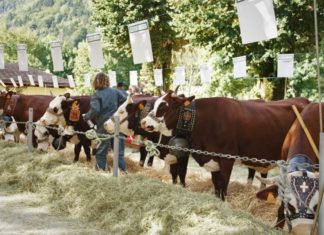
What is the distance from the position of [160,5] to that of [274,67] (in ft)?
32.5

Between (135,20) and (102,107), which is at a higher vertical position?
(135,20)

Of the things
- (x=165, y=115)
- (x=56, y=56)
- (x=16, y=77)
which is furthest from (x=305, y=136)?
(x=16, y=77)

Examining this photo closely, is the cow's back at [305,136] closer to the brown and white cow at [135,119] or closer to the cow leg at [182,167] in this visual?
the cow leg at [182,167]

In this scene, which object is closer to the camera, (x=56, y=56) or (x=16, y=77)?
(x=56, y=56)

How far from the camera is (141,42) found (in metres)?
11.5

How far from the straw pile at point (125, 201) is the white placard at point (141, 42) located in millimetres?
3777

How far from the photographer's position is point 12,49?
72.4 m

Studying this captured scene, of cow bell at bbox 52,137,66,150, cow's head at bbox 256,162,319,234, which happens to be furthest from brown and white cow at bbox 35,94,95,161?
cow's head at bbox 256,162,319,234

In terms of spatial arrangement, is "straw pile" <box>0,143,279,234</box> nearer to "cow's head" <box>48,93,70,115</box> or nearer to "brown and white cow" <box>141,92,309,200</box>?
"brown and white cow" <box>141,92,309,200</box>

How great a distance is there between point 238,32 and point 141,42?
7.84 meters

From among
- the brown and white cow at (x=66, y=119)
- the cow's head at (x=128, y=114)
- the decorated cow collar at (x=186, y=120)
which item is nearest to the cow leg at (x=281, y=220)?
the decorated cow collar at (x=186, y=120)

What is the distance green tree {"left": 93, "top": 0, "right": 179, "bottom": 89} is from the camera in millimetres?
26781

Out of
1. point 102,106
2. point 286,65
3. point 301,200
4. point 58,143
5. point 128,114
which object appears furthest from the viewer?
point 286,65

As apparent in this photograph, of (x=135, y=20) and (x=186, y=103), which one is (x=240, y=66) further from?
(x=135, y=20)
